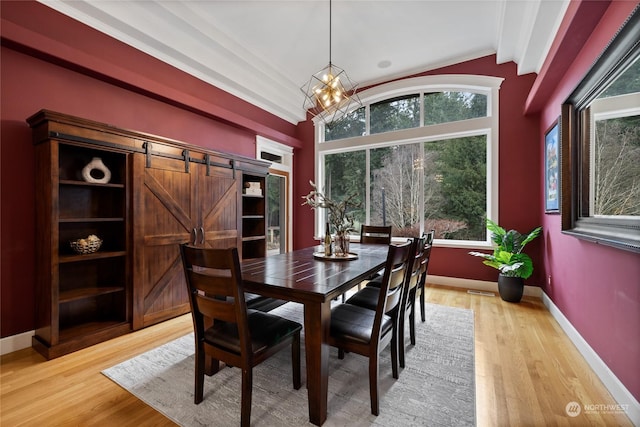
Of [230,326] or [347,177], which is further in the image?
[347,177]

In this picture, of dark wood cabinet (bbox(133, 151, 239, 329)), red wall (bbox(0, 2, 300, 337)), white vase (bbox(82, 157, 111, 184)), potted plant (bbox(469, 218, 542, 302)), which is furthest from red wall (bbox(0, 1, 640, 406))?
dark wood cabinet (bbox(133, 151, 239, 329))

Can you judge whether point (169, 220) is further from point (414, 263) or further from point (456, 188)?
point (456, 188)

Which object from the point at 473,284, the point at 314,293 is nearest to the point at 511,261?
the point at 473,284

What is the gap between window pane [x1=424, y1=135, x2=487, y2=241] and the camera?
4168mm

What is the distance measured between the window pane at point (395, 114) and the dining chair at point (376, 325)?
3.56 meters

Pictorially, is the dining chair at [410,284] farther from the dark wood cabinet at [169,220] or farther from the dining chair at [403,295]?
the dark wood cabinet at [169,220]

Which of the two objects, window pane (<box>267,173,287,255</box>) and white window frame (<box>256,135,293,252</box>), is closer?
white window frame (<box>256,135,293,252</box>)

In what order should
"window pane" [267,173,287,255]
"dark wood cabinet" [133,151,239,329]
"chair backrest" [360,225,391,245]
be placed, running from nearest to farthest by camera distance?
"dark wood cabinet" [133,151,239,329] → "chair backrest" [360,225,391,245] → "window pane" [267,173,287,255]

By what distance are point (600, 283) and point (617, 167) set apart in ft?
2.78

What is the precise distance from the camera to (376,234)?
3.75 meters

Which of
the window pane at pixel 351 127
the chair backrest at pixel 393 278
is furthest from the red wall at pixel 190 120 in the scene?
the window pane at pixel 351 127

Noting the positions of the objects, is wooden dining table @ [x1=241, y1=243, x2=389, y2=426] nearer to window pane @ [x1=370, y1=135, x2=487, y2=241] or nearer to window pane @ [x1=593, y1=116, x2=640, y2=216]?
window pane @ [x1=593, y1=116, x2=640, y2=216]

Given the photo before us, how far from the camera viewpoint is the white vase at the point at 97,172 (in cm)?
245

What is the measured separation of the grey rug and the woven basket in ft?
3.48
